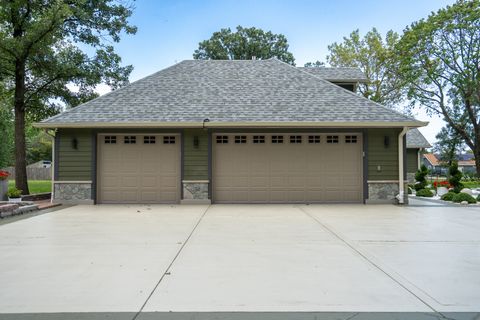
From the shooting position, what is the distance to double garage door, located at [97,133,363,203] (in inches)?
481

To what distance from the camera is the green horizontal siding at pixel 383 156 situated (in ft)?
39.6

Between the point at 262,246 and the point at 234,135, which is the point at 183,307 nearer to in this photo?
the point at 262,246

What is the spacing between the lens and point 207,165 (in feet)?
39.8

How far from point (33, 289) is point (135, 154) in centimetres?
864

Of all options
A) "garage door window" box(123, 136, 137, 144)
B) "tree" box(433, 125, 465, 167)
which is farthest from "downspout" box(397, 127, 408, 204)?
"tree" box(433, 125, 465, 167)

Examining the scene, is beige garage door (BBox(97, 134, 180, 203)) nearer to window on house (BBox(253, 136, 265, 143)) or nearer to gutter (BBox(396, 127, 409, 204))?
window on house (BBox(253, 136, 265, 143))

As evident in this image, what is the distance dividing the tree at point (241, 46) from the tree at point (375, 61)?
7.24 meters

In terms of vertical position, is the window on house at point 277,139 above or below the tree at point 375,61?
below

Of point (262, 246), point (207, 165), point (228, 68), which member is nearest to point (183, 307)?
point (262, 246)

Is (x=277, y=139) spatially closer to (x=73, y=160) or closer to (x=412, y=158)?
(x=73, y=160)

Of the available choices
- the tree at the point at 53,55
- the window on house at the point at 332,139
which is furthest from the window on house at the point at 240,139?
the tree at the point at 53,55

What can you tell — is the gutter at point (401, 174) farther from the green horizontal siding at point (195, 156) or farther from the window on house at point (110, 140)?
the window on house at point (110, 140)

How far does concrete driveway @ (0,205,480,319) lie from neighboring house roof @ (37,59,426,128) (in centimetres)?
408

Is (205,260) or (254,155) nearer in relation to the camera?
(205,260)
